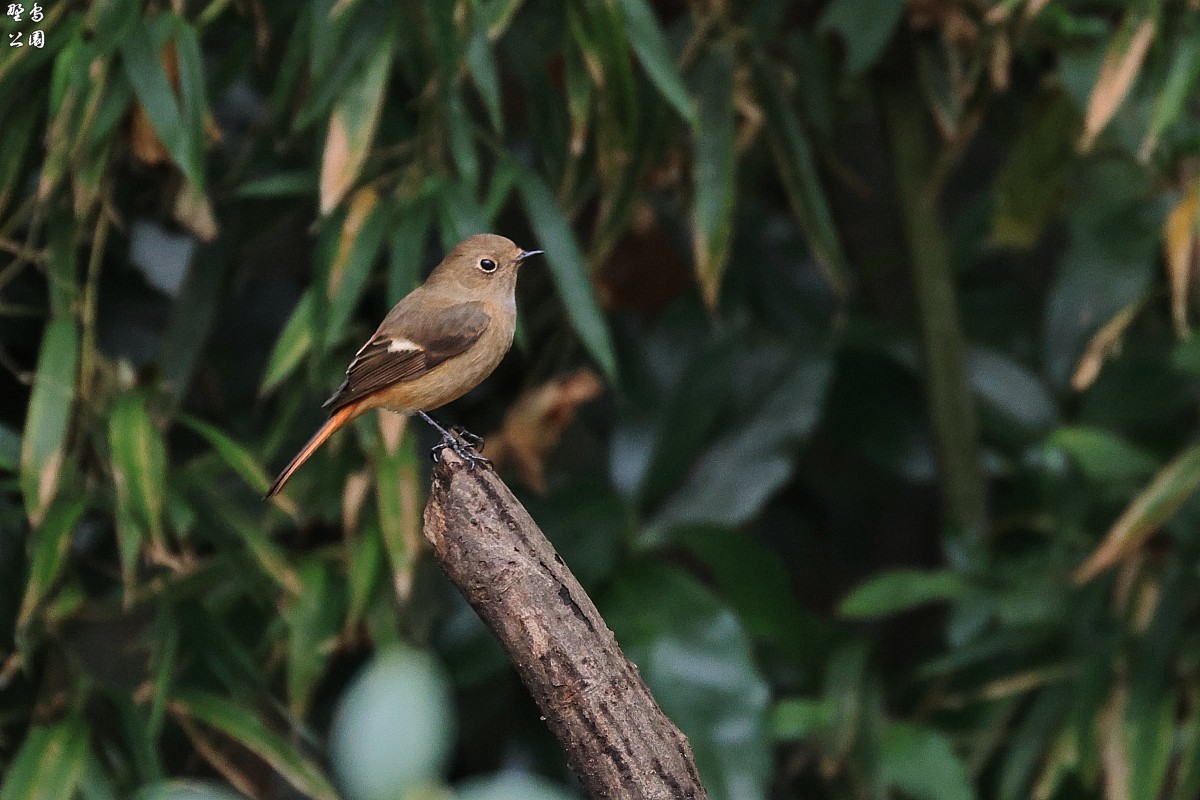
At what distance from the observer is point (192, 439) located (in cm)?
375

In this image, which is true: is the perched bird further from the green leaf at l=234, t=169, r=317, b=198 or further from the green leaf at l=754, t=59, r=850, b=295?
the green leaf at l=754, t=59, r=850, b=295

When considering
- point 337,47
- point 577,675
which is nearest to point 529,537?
point 577,675

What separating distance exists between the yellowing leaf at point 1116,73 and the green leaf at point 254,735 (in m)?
2.08

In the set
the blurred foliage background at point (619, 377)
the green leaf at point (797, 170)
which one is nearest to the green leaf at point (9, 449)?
the blurred foliage background at point (619, 377)

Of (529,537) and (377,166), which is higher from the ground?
(377,166)

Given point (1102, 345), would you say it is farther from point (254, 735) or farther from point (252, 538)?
point (254, 735)

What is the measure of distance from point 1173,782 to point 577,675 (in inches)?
104

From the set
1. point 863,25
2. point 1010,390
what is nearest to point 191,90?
point 863,25

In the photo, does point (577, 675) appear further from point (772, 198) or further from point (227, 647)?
point (772, 198)

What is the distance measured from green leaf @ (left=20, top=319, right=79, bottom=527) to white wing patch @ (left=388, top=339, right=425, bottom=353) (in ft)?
2.33

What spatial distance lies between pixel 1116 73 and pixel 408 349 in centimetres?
163

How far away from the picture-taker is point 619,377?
12.8ft

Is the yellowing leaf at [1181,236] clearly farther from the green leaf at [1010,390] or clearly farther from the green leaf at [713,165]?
the green leaf at [713,165]

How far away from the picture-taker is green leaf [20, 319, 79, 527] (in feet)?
8.46
